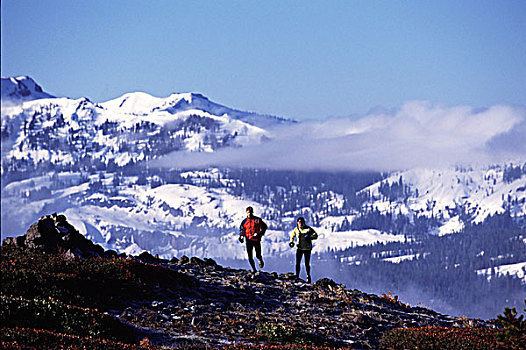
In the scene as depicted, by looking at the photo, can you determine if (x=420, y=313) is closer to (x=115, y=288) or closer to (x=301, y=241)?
(x=301, y=241)

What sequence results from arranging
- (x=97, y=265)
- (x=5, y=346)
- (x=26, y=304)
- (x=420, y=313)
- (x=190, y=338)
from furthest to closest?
1. (x=420, y=313)
2. (x=97, y=265)
3. (x=190, y=338)
4. (x=26, y=304)
5. (x=5, y=346)

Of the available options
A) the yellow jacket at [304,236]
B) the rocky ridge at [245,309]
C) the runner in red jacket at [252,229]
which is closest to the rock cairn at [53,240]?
the rocky ridge at [245,309]

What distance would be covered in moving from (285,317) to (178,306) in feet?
12.7

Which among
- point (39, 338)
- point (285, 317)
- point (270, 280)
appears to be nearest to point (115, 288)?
point (285, 317)

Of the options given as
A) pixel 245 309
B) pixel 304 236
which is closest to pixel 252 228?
pixel 304 236

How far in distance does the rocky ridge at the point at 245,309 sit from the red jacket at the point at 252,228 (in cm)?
181

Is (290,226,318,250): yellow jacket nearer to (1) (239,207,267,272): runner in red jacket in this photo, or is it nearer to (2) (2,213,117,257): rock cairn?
(1) (239,207,267,272): runner in red jacket

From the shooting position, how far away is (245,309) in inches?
1153

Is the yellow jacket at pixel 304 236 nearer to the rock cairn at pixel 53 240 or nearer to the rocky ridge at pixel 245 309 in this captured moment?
the rocky ridge at pixel 245 309

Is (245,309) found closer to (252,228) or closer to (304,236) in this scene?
(252,228)

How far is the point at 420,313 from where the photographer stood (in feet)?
112

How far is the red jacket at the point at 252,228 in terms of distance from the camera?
35.8m

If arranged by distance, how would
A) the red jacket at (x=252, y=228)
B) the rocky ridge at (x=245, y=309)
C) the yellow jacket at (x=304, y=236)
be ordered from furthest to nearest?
the yellow jacket at (x=304, y=236)
the red jacket at (x=252, y=228)
the rocky ridge at (x=245, y=309)

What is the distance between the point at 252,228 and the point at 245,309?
706 cm
